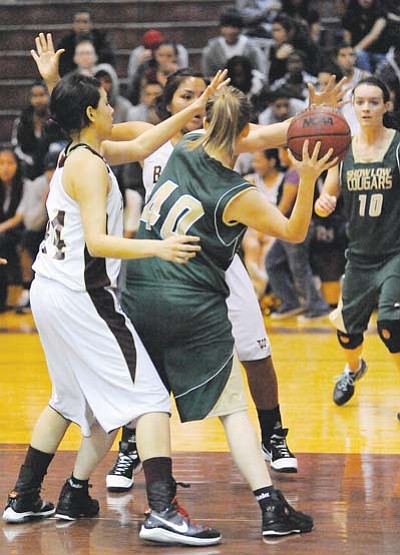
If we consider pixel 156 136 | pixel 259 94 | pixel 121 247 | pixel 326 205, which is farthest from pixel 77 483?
pixel 259 94

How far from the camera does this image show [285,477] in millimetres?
5641

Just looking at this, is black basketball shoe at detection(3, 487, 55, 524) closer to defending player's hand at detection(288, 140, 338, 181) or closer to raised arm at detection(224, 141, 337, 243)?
raised arm at detection(224, 141, 337, 243)

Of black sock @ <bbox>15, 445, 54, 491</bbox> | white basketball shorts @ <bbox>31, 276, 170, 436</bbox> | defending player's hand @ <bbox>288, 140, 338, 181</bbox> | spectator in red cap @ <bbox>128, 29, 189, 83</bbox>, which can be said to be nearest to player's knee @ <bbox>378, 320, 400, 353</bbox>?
defending player's hand @ <bbox>288, 140, 338, 181</bbox>

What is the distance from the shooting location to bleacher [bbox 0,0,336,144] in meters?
14.1

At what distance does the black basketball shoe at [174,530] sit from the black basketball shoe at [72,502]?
0.43m

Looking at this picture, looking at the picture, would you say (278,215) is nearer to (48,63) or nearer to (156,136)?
(156,136)

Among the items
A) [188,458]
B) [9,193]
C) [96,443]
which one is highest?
[96,443]

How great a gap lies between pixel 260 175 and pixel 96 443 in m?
6.50

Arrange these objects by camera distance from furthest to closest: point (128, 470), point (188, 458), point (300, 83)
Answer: point (300, 83), point (188, 458), point (128, 470)

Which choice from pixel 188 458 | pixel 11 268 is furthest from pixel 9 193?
pixel 188 458

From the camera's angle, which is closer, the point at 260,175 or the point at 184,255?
the point at 184,255

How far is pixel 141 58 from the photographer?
1264cm

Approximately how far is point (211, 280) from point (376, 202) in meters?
2.25

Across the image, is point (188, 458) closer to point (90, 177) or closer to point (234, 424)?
point (234, 424)
